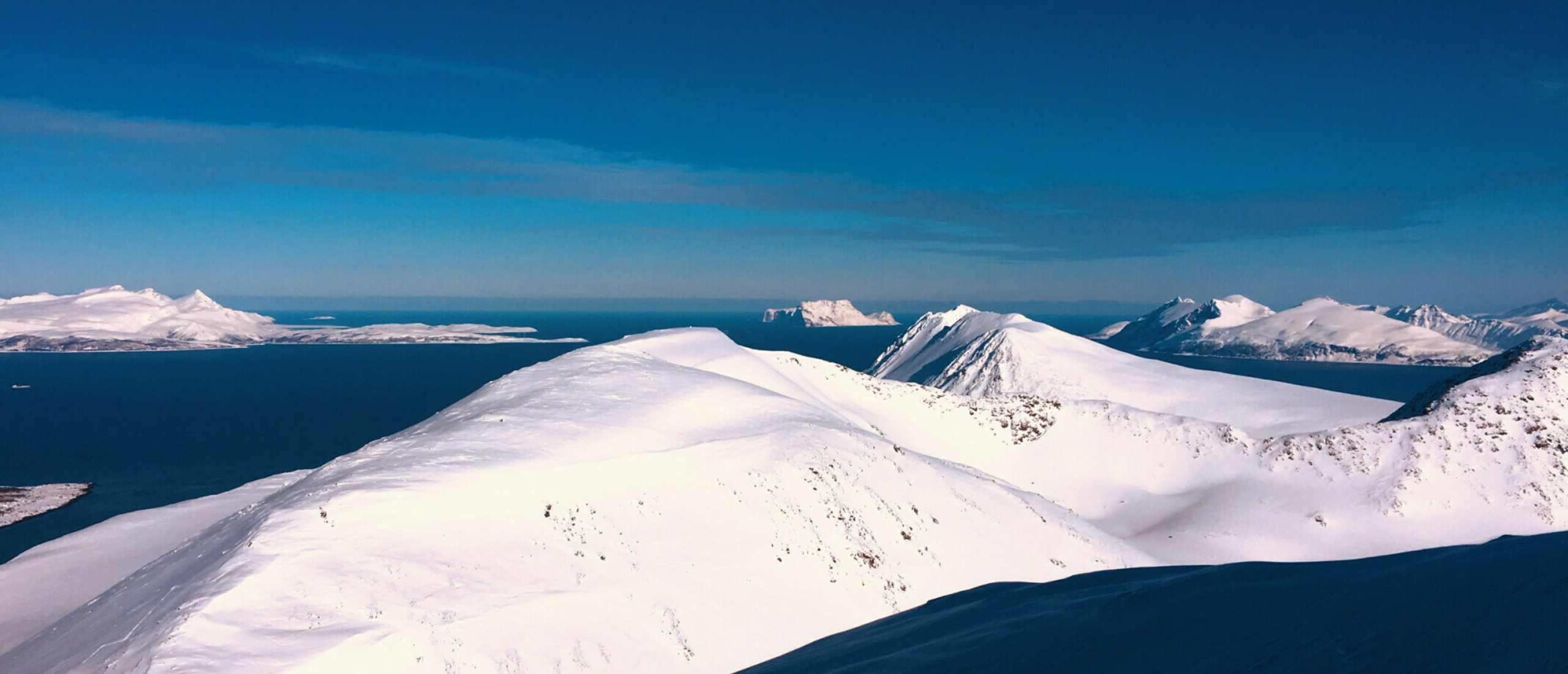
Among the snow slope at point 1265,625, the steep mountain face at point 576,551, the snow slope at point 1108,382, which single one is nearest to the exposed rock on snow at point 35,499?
the steep mountain face at point 576,551

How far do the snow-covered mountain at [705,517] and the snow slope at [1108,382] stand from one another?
28038 mm

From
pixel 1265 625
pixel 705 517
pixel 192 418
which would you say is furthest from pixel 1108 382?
pixel 192 418

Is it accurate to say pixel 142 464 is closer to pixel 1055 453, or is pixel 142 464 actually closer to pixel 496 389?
pixel 496 389

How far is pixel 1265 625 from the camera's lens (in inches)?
739

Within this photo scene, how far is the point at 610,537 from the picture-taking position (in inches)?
1038

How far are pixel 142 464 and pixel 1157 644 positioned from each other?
10469 cm

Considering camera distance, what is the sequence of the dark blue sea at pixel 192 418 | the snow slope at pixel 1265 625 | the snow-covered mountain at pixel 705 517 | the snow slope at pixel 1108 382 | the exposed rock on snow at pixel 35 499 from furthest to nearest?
the snow slope at pixel 1108 382 < the dark blue sea at pixel 192 418 < the exposed rock on snow at pixel 35 499 < the snow-covered mountain at pixel 705 517 < the snow slope at pixel 1265 625

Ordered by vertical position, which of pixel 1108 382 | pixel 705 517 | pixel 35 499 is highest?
pixel 705 517

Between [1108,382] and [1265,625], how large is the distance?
106m

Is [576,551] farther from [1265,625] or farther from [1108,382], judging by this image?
[1108,382]

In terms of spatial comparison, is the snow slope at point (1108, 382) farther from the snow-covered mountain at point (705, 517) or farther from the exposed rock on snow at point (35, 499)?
the exposed rock on snow at point (35, 499)

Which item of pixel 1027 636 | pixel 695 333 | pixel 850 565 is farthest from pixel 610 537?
pixel 695 333

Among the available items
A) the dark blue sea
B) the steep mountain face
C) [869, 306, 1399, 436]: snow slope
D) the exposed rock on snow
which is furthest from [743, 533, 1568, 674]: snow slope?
the exposed rock on snow

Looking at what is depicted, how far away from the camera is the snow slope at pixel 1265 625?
15.8 metres
